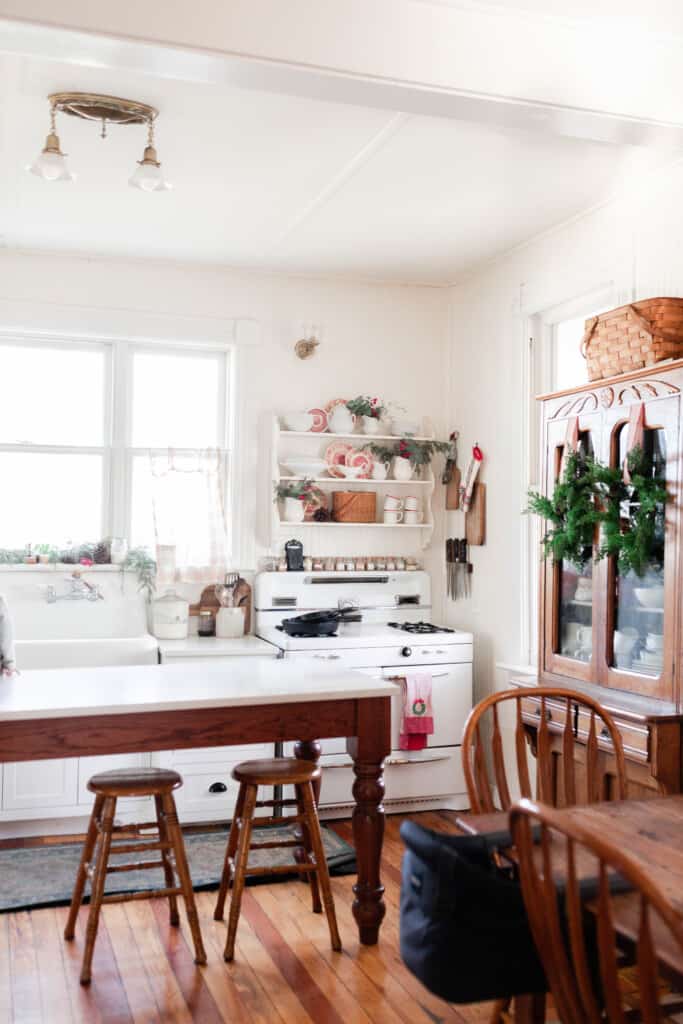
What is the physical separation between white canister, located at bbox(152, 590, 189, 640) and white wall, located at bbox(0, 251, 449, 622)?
0.46 metres

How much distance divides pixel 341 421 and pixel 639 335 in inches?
90.8

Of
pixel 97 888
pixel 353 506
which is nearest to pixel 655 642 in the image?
pixel 97 888

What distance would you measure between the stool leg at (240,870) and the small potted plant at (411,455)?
2.59 m

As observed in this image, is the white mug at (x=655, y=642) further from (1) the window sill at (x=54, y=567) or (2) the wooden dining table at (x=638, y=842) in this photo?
(1) the window sill at (x=54, y=567)

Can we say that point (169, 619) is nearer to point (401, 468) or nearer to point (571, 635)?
point (401, 468)

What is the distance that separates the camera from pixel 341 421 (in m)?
5.50

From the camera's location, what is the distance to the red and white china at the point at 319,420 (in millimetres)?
5504

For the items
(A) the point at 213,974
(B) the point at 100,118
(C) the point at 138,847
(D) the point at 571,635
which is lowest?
(A) the point at 213,974

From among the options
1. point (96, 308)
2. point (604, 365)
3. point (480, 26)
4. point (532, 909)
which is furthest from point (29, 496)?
point (532, 909)

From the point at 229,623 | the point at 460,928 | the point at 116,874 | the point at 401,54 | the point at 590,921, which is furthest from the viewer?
the point at 229,623

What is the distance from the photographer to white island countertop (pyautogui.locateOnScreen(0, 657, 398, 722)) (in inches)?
117

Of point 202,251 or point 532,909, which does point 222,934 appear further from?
point 202,251

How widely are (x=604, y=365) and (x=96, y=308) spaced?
2.83 m

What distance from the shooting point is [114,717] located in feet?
9.86
